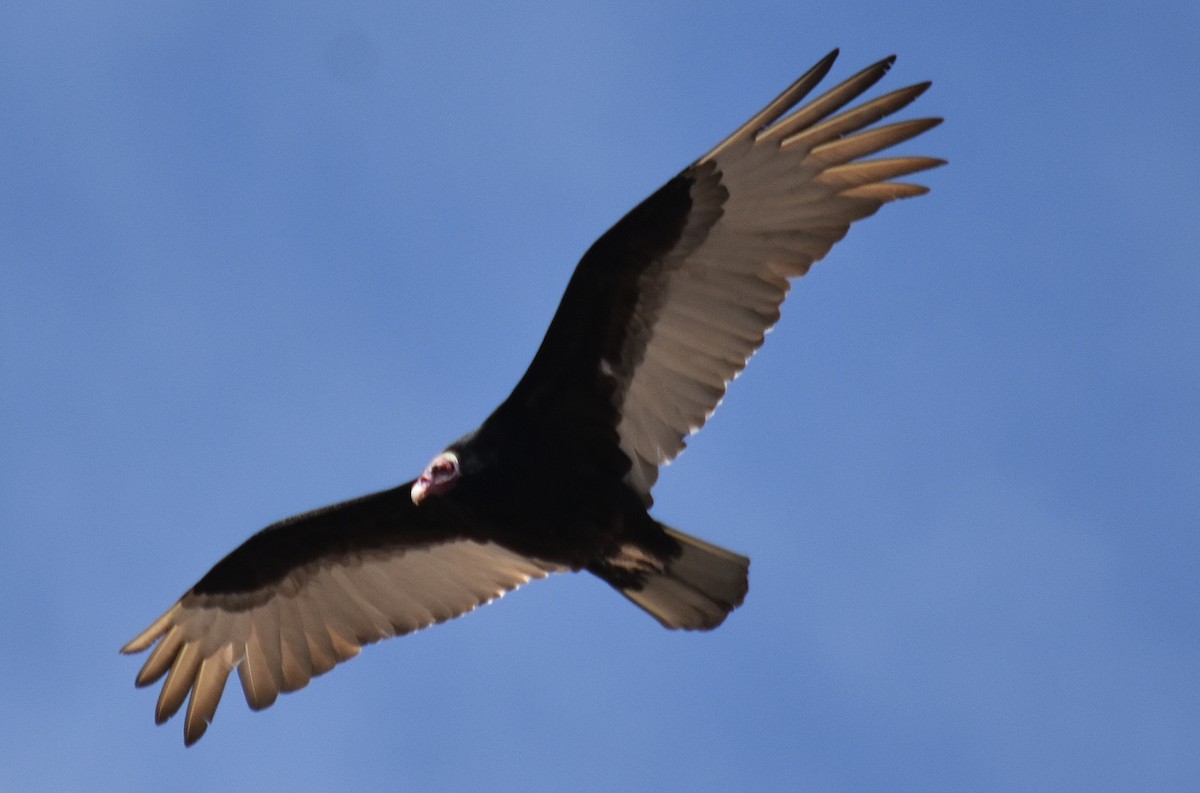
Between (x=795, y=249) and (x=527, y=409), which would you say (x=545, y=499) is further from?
(x=795, y=249)

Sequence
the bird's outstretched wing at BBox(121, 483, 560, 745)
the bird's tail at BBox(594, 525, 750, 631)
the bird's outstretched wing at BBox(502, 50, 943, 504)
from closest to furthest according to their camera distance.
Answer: the bird's outstretched wing at BBox(502, 50, 943, 504), the bird's tail at BBox(594, 525, 750, 631), the bird's outstretched wing at BBox(121, 483, 560, 745)

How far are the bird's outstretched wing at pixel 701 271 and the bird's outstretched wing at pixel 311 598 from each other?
120 cm

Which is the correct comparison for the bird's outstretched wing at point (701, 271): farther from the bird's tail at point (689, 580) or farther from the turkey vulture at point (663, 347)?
the bird's tail at point (689, 580)

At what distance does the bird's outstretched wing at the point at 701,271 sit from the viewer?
22.6ft

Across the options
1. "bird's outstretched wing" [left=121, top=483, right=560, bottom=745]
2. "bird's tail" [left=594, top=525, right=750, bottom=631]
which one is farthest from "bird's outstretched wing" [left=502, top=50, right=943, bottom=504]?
"bird's outstretched wing" [left=121, top=483, right=560, bottom=745]

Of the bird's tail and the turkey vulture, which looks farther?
the bird's tail

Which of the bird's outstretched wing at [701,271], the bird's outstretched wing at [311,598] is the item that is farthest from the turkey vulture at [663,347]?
the bird's outstretched wing at [311,598]

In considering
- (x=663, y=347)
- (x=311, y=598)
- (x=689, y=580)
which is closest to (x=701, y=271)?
(x=663, y=347)

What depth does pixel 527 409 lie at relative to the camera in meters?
7.04

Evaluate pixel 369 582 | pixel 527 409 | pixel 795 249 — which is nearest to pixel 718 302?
pixel 795 249

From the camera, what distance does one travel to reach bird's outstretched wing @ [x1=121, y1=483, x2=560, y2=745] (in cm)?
798

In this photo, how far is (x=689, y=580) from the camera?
7191mm

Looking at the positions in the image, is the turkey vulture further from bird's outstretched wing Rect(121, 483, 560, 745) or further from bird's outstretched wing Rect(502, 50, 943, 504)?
bird's outstretched wing Rect(121, 483, 560, 745)

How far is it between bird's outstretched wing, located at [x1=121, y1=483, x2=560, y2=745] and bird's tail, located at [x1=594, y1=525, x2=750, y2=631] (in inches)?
32.9
